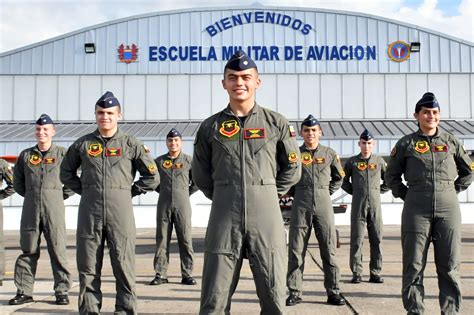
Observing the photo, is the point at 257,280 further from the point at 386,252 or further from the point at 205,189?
the point at 386,252

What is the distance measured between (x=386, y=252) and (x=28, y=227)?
342 inches

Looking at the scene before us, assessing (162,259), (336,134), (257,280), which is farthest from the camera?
(336,134)

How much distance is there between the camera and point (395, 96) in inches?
1110

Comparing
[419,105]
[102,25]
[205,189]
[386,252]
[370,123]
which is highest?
[102,25]

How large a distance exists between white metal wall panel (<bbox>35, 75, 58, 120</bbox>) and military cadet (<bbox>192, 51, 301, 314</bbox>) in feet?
85.8

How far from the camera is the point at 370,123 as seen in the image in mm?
27656

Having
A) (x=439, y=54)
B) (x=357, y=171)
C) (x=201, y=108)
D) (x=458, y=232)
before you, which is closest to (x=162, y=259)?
(x=357, y=171)

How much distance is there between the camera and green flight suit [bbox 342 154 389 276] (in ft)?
27.7

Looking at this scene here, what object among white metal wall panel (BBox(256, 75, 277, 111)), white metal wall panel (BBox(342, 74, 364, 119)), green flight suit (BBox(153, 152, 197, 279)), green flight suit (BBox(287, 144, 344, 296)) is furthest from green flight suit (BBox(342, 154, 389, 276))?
white metal wall panel (BBox(342, 74, 364, 119))

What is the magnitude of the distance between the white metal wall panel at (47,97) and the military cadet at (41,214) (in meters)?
22.4

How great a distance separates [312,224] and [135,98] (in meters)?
22.5

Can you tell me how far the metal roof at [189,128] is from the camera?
80.7ft

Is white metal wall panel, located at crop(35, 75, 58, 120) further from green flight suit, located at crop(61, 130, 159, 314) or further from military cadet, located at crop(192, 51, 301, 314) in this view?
military cadet, located at crop(192, 51, 301, 314)

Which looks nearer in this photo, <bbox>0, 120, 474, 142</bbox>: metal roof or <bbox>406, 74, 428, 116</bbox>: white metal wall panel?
<bbox>0, 120, 474, 142</bbox>: metal roof
